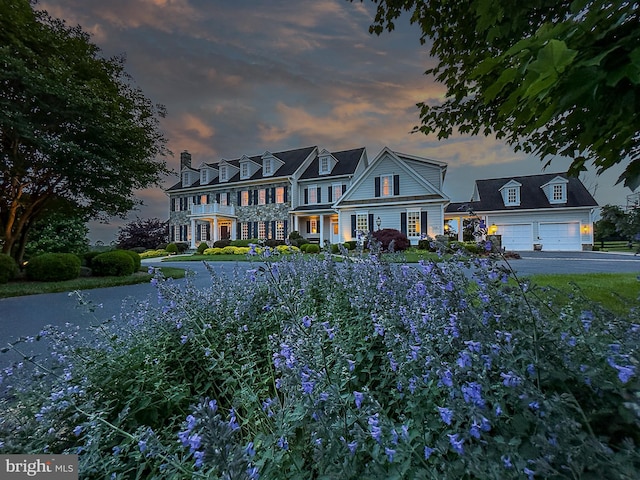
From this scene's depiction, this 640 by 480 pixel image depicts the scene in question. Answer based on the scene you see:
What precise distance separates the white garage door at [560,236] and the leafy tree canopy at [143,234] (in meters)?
38.1

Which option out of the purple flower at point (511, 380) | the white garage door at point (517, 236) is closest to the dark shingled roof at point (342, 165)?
the white garage door at point (517, 236)

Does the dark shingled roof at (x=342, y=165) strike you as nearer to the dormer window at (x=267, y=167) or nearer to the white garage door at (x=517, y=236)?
the dormer window at (x=267, y=167)

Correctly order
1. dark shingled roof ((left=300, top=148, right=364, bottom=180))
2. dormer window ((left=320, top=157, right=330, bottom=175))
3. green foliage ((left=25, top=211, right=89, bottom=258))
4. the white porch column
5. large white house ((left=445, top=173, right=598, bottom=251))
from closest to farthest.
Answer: green foliage ((left=25, top=211, right=89, bottom=258)) < large white house ((left=445, top=173, right=598, bottom=251)) < dark shingled roof ((left=300, top=148, right=364, bottom=180)) < dormer window ((left=320, top=157, right=330, bottom=175)) < the white porch column

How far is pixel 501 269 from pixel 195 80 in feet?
53.9

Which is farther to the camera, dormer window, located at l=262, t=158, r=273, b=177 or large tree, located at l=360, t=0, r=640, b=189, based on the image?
dormer window, located at l=262, t=158, r=273, b=177

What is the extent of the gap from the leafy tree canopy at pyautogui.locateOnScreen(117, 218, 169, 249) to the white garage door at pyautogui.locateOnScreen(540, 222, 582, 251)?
3806 centimetres

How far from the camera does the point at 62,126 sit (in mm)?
10594

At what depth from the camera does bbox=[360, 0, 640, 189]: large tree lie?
53.4 inches

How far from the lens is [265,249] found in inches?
100

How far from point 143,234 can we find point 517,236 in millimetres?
38179

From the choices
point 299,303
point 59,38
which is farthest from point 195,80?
point 299,303
